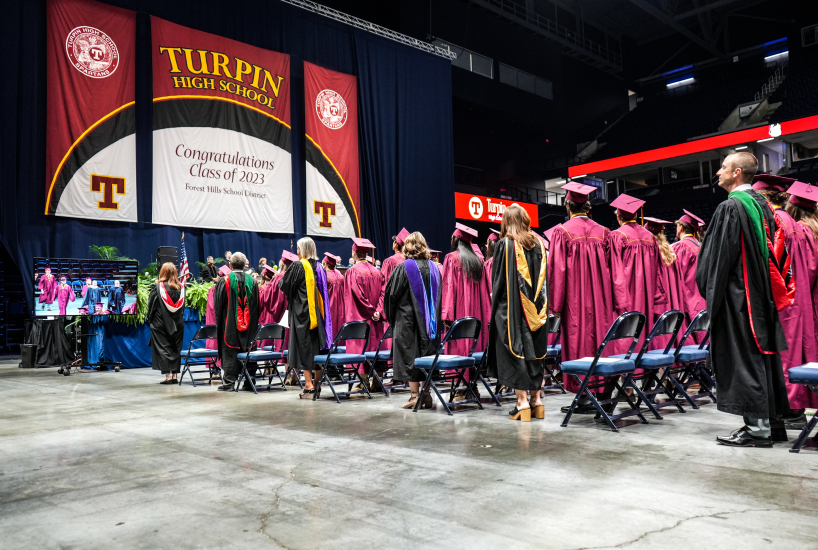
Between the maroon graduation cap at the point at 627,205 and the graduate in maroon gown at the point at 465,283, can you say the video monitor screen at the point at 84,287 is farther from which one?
the maroon graduation cap at the point at 627,205

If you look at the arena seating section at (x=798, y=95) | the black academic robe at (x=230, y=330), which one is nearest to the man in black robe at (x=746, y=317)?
the black academic robe at (x=230, y=330)

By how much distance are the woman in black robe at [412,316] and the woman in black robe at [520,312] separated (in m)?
0.85

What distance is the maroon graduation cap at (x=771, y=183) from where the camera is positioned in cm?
397

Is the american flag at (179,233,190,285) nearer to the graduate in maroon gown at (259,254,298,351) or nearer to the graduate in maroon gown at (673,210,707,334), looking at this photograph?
the graduate in maroon gown at (259,254,298,351)

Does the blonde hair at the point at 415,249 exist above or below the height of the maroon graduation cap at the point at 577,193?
below

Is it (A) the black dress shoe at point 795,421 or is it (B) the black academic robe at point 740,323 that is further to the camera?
(A) the black dress shoe at point 795,421

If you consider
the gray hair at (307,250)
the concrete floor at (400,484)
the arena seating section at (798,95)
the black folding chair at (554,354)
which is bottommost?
the concrete floor at (400,484)

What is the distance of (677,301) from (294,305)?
3.72 meters

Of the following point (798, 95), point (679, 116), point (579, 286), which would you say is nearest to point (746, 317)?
point (579, 286)

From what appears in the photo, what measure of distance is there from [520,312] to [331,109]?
11.3 m

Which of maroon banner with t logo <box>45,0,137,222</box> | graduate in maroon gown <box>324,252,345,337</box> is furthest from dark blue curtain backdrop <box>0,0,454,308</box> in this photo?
graduate in maroon gown <box>324,252,345,337</box>

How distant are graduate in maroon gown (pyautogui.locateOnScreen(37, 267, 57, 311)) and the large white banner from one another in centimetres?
351

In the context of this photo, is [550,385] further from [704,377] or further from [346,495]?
[346,495]

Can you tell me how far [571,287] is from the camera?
4.66 m
